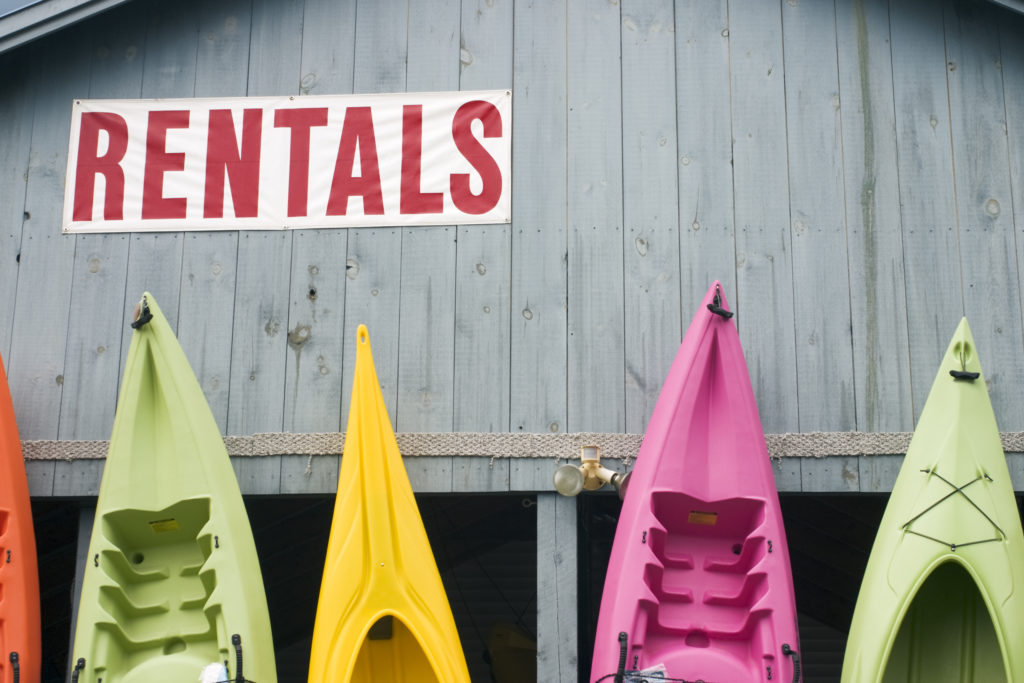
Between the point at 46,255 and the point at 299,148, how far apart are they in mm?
1156

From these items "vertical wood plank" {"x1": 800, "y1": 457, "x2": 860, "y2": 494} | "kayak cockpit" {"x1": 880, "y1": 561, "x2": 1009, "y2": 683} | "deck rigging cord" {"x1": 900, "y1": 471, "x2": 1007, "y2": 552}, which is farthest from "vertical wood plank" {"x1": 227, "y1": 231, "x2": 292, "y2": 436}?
"kayak cockpit" {"x1": 880, "y1": 561, "x2": 1009, "y2": 683}

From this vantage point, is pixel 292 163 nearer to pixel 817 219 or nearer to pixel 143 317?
Answer: pixel 143 317

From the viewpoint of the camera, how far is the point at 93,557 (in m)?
3.84

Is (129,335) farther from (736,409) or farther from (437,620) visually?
(736,409)

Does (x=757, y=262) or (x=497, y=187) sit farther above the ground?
(x=497, y=187)

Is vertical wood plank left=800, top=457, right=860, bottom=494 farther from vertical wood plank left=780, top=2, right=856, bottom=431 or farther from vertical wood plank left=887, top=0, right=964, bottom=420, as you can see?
vertical wood plank left=887, top=0, right=964, bottom=420

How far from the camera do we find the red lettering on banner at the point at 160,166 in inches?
172

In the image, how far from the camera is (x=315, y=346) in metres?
4.22

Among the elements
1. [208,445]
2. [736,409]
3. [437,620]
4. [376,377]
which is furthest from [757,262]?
[208,445]

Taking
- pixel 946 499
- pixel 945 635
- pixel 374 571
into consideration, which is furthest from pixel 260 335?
pixel 945 635

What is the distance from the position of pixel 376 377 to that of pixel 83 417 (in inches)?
48.3

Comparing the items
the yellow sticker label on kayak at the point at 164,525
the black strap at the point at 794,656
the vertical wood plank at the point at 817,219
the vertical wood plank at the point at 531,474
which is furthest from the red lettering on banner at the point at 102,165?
the black strap at the point at 794,656

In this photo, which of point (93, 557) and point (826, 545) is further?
point (826, 545)

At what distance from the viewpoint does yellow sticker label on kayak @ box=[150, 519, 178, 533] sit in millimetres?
3959
